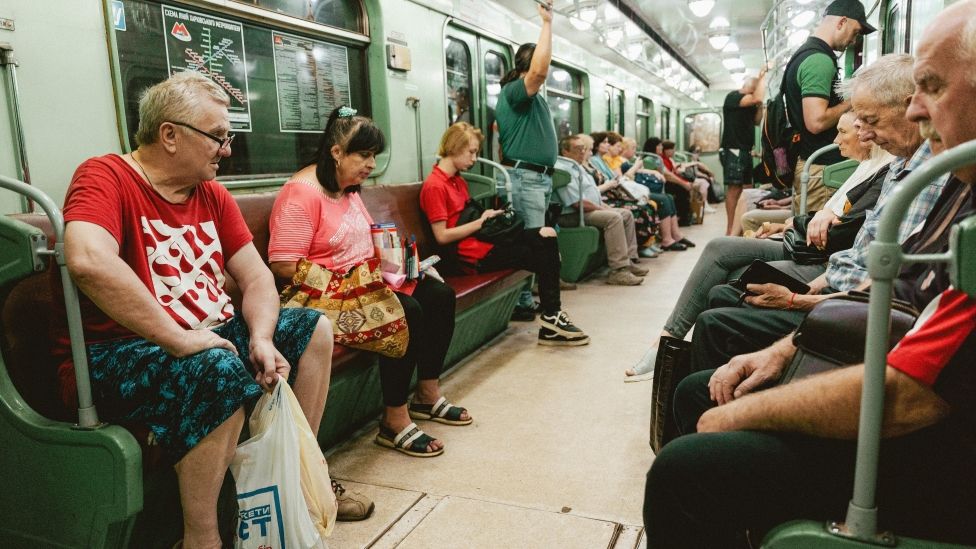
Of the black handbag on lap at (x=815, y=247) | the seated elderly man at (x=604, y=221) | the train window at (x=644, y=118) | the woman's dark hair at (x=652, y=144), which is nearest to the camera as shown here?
the black handbag on lap at (x=815, y=247)

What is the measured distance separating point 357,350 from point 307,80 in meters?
1.96

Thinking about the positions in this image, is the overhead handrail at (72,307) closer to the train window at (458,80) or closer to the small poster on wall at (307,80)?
the small poster on wall at (307,80)

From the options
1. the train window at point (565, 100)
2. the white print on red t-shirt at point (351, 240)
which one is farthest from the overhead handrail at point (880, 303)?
the train window at point (565, 100)

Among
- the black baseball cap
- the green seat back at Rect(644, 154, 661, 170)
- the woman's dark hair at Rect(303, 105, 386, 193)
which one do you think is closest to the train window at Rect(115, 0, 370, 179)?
the woman's dark hair at Rect(303, 105, 386, 193)

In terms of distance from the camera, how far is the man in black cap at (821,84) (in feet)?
12.5

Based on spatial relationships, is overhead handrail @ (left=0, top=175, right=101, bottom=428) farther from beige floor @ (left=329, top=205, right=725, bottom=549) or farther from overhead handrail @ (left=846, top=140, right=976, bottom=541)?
overhead handrail @ (left=846, top=140, right=976, bottom=541)

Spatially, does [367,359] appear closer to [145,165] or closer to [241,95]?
[145,165]

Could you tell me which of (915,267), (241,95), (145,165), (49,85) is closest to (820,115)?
(915,267)

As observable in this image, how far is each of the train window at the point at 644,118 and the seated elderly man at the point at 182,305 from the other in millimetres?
11475

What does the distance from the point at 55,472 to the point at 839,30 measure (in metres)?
4.37

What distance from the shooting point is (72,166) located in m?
2.41

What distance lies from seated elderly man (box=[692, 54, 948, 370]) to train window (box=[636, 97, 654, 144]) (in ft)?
35.0

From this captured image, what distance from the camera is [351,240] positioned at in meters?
2.80

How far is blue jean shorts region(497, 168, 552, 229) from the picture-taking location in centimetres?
505
